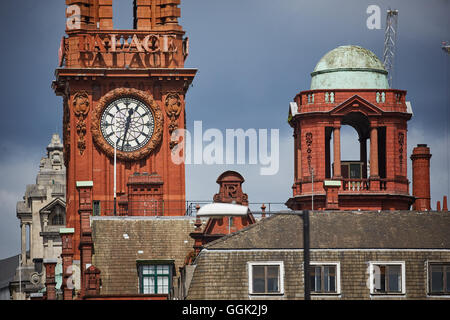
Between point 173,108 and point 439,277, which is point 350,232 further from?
point 173,108

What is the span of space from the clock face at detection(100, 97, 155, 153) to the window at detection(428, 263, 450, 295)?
51089mm

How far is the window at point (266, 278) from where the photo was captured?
100312 mm

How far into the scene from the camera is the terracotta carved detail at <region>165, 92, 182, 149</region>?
5925 inches

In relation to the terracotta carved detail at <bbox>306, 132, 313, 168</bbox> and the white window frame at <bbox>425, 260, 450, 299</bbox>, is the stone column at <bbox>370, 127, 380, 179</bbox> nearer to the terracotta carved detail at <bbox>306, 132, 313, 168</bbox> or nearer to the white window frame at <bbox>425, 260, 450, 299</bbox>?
the terracotta carved detail at <bbox>306, 132, 313, 168</bbox>

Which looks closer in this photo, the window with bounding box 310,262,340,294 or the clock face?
the window with bounding box 310,262,340,294

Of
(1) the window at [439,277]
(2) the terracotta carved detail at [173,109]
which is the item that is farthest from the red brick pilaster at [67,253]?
(1) the window at [439,277]

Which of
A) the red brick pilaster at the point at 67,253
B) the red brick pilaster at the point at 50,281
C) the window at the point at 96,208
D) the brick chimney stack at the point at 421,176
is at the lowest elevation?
the red brick pilaster at the point at 50,281

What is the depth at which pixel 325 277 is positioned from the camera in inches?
4006

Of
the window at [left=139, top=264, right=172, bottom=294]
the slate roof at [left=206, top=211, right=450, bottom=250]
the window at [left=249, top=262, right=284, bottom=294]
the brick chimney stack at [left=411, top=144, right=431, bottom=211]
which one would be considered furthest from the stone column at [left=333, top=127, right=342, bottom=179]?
the window at [left=249, top=262, right=284, bottom=294]

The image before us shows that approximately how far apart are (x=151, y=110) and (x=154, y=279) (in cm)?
2736

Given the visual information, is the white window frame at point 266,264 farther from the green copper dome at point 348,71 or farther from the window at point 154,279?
the green copper dome at point 348,71

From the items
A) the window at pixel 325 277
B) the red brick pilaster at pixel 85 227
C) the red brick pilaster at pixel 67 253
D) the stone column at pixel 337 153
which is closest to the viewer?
the window at pixel 325 277

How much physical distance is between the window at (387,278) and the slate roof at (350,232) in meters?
1.53
